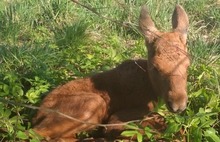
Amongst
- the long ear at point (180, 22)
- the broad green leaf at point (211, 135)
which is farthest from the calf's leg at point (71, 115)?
the broad green leaf at point (211, 135)

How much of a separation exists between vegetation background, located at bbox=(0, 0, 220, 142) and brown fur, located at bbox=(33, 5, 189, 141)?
0.81ft

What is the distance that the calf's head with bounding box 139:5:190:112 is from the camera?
4473mm

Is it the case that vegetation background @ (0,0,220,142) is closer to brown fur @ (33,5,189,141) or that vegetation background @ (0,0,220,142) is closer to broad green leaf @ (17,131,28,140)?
broad green leaf @ (17,131,28,140)

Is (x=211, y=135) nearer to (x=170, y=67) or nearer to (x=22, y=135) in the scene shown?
(x=170, y=67)

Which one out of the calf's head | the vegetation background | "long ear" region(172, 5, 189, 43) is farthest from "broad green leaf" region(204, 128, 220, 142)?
"long ear" region(172, 5, 189, 43)

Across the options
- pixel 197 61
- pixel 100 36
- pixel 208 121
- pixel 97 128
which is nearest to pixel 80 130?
pixel 97 128

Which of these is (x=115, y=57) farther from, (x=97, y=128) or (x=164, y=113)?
(x=164, y=113)

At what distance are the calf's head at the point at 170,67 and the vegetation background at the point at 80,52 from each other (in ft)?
0.50

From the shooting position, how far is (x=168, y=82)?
15.1ft

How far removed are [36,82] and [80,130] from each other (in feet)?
3.22

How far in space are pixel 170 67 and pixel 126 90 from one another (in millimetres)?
889

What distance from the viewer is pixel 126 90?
5.41 metres

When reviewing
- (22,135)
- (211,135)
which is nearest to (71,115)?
(22,135)

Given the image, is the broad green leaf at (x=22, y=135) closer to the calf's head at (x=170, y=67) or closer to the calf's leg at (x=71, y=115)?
the calf's leg at (x=71, y=115)
